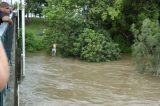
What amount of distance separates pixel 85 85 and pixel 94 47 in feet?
23.7

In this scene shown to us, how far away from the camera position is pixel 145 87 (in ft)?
59.4

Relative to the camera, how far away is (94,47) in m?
25.3

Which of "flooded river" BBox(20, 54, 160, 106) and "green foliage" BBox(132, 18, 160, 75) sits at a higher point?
"green foliage" BBox(132, 18, 160, 75)

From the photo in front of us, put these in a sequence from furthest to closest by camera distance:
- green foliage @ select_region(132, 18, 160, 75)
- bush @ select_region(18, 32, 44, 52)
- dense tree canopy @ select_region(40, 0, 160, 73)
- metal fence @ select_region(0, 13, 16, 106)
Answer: bush @ select_region(18, 32, 44, 52)
dense tree canopy @ select_region(40, 0, 160, 73)
green foliage @ select_region(132, 18, 160, 75)
metal fence @ select_region(0, 13, 16, 106)

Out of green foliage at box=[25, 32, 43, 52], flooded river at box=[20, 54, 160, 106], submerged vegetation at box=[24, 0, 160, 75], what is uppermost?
submerged vegetation at box=[24, 0, 160, 75]

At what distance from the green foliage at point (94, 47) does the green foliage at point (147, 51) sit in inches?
164

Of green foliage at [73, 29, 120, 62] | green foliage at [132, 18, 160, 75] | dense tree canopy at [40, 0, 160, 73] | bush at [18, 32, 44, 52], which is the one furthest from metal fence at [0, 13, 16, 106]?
bush at [18, 32, 44, 52]

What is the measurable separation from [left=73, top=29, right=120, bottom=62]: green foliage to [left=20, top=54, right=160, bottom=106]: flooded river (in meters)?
0.81

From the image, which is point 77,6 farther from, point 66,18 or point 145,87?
point 145,87

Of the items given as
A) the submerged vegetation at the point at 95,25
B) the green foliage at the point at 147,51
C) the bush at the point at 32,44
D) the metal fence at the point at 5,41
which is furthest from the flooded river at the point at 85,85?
the metal fence at the point at 5,41

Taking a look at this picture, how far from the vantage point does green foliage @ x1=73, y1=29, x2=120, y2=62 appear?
82.1 feet

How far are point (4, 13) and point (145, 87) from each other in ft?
40.5

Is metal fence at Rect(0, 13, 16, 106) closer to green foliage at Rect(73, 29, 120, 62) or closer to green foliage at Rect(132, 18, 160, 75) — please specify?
green foliage at Rect(132, 18, 160, 75)

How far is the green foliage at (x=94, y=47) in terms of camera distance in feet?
82.1
